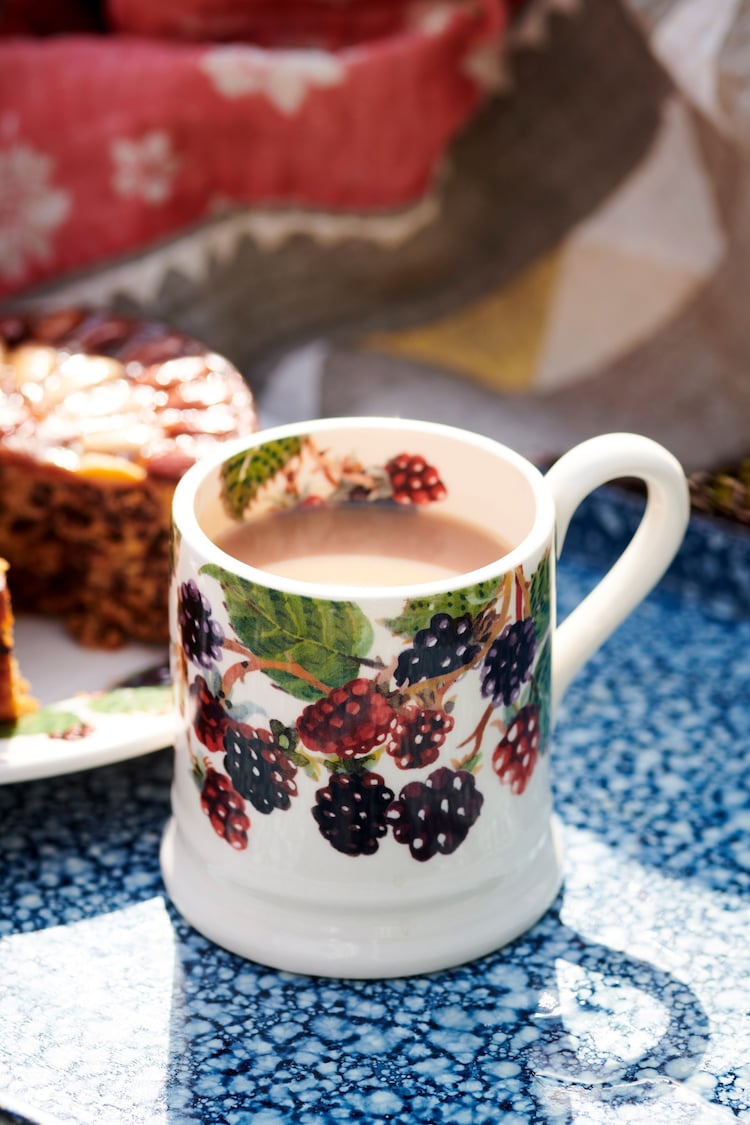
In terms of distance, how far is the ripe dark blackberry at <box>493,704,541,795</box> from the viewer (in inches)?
34.1

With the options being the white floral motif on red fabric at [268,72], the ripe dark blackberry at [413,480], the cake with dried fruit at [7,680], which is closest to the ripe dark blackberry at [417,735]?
the ripe dark blackberry at [413,480]

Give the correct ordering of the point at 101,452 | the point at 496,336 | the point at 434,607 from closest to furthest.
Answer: the point at 434,607
the point at 101,452
the point at 496,336

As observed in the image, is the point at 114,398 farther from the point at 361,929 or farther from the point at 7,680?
the point at 361,929

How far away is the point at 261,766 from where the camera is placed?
85cm

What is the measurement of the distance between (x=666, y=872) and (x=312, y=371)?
780mm

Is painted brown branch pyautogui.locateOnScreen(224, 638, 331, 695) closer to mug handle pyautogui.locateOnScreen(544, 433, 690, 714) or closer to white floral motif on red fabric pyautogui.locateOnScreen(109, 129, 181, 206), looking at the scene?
mug handle pyautogui.locateOnScreen(544, 433, 690, 714)

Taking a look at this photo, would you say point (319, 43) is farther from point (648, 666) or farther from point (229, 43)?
point (648, 666)

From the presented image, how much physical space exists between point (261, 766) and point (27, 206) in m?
0.91

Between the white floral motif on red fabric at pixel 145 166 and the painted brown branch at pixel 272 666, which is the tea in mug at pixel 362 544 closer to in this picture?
the painted brown branch at pixel 272 666

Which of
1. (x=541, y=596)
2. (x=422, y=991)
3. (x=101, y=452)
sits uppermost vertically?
(x=541, y=596)

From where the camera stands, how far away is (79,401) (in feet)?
4.07

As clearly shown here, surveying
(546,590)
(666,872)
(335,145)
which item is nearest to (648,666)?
(666,872)

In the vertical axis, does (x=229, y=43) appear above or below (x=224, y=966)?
above

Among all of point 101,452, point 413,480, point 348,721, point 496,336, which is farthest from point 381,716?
point 496,336
